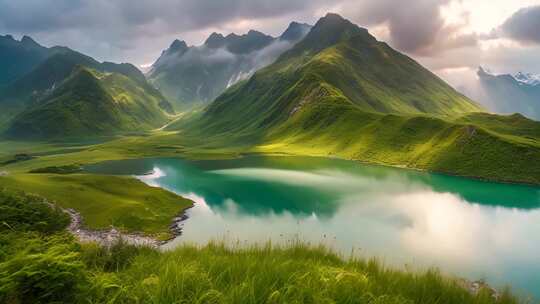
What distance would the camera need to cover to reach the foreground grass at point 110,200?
171 feet

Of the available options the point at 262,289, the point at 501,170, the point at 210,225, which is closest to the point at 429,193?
the point at 501,170

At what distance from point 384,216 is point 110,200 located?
46.9 m

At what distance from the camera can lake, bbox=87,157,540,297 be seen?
1601 inches

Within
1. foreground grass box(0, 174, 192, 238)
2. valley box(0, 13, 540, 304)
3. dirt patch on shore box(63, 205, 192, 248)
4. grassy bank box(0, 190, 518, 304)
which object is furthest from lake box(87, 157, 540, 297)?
grassy bank box(0, 190, 518, 304)

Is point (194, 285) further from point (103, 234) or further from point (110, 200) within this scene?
point (110, 200)

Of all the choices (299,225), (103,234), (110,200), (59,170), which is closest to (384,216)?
(299,225)

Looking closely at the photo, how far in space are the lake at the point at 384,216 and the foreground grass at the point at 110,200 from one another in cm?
518

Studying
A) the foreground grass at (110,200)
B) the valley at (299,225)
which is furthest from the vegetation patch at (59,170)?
the foreground grass at (110,200)

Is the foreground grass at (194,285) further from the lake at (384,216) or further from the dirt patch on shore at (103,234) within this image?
the dirt patch on shore at (103,234)

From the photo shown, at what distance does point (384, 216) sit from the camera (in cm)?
5978

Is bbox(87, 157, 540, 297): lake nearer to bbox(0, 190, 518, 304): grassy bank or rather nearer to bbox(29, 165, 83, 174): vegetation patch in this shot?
bbox(0, 190, 518, 304): grassy bank

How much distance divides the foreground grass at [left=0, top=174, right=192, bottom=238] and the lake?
5.18m

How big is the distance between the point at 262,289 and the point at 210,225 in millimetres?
47845

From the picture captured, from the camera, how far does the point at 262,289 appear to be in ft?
28.6
